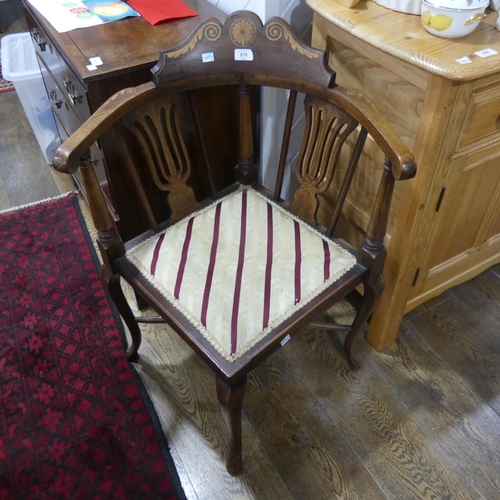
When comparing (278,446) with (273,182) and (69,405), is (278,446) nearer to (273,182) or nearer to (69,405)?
(69,405)

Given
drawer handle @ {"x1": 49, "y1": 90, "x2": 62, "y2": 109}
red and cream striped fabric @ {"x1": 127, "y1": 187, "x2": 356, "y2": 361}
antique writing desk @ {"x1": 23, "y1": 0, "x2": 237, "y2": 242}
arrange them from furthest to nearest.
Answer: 1. drawer handle @ {"x1": 49, "y1": 90, "x2": 62, "y2": 109}
2. antique writing desk @ {"x1": 23, "y1": 0, "x2": 237, "y2": 242}
3. red and cream striped fabric @ {"x1": 127, "y1": 187, "x2": 356, "y2": 361}

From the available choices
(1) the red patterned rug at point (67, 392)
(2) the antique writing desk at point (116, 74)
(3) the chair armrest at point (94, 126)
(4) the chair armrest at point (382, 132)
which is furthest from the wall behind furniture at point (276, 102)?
(1) the red patterned rug at point (67, 392)

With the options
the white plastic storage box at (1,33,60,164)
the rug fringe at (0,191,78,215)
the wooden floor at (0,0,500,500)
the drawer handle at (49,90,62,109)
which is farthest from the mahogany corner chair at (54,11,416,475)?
the white plastic storage box at (1,33,60,164)

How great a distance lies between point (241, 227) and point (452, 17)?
0.61m

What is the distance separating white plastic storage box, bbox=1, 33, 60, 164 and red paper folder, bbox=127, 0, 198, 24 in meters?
0.75

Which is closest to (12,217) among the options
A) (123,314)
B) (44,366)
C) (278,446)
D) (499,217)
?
(44,366)

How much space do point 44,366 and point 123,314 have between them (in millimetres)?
336

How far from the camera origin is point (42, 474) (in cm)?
114

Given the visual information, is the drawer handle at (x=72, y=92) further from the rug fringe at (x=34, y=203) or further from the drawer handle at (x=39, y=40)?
the rug fringe at (x=34, y=203)

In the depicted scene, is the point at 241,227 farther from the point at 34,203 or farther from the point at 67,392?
the point at 34,203

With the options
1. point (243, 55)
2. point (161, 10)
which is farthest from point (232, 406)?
point (161, 10)

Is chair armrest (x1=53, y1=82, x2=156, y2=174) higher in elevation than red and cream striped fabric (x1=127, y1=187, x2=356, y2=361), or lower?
higher

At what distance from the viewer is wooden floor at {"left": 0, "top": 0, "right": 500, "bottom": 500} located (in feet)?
3.72

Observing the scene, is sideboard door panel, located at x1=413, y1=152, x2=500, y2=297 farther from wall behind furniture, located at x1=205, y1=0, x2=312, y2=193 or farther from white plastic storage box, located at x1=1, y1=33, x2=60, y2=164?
white plastic storage box, located at x1=1, y1=33, x2=60, y2=164
